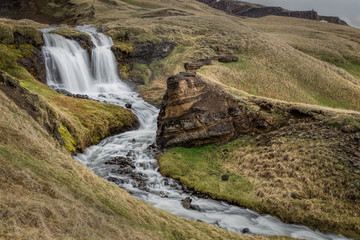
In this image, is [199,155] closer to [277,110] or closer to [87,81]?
[277,110]

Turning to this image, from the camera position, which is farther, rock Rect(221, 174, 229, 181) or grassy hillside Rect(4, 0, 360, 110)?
grassy hillside Rect(4, 0, 360, 110)

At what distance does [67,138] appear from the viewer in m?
19.4

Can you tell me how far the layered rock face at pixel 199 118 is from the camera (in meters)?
22.3

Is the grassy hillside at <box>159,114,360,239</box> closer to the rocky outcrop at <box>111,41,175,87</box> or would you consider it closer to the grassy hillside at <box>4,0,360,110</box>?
the grassy hillside at <box>4,0,360,110</box>

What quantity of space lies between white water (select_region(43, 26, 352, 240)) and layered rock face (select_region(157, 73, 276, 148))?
3.10 meters

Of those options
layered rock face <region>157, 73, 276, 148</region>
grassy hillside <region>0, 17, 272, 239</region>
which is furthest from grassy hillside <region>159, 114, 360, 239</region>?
grassy hillside <region>0, 17, 272, 239</region>

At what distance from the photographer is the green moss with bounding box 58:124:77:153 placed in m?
18.8

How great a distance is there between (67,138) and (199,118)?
11.5 metres

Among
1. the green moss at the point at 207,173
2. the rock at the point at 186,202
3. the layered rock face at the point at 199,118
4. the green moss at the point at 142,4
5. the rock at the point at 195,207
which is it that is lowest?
the rock at the point at 195,207

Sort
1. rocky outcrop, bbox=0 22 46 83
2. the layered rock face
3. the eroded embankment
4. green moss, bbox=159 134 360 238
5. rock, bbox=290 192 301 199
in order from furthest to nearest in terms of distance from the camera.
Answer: rocky outcrop, bbox=0 22 46 83 < the layered rock face < rock, bbox=290 192 301 199 < the eroded embankment < green moss, bbox=159 134 360 238

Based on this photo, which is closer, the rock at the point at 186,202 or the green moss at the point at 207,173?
the rock at the point at 186,202

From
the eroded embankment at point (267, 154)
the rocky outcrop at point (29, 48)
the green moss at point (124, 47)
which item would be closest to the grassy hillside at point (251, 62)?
the green moss at point (124, 47)

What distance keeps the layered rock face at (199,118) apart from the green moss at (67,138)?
7.65m

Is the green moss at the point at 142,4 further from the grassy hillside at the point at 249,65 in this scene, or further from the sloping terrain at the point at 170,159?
the sloping terrain at the point at 170,159
